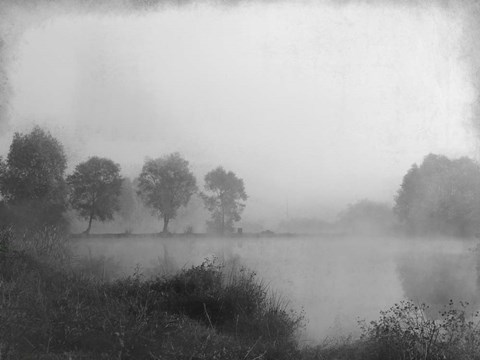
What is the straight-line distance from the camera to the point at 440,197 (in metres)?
33.5

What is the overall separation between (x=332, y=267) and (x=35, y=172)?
2489 cm

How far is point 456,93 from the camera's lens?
2441cm

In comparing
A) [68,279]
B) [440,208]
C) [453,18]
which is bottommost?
[68,279]

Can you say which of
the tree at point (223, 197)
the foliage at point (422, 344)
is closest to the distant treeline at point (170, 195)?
the tree at point (223, 197)

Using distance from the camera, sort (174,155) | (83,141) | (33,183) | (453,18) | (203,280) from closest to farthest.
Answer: (203,280)
(453,18)
(83,141)
(174,155)
(33,183)

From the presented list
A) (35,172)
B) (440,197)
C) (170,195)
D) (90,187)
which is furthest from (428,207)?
(35,172)

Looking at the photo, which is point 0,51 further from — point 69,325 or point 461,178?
point 461,178

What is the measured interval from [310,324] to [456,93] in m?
16.5

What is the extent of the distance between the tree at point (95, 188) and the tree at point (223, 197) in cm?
661

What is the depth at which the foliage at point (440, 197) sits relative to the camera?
3006 cm

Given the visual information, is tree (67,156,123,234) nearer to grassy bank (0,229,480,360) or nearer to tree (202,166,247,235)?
tree (202,166,247,235)

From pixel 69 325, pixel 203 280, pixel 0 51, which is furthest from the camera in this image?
pixel 0 51

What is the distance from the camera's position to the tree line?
92.9 ft

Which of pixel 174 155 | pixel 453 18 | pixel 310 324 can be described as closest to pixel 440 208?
pixel 453 18
